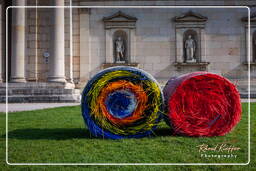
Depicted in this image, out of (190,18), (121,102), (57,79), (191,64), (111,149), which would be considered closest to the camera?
(111,149)

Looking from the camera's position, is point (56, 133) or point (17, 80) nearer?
point (56, 133)

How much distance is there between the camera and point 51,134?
6.52 m

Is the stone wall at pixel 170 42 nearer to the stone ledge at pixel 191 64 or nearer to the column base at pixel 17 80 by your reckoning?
the stone ledge at pixel 191 64

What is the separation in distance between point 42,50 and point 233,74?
14051 mm

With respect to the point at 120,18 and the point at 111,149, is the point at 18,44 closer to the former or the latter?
the point at 120,18

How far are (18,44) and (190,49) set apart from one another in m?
12.0

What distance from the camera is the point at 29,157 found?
14.7 ft

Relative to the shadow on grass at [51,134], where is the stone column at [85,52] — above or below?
above

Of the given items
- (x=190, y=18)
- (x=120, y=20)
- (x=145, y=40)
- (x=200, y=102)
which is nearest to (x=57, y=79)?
(x=120, y=20)

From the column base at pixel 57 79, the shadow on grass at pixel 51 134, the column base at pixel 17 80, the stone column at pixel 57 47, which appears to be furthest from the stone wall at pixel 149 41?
the shadow on grass at pixel 51 134

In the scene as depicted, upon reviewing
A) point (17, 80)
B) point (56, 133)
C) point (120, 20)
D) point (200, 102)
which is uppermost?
point (120, 20)

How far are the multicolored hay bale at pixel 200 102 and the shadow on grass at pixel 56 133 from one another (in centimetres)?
69

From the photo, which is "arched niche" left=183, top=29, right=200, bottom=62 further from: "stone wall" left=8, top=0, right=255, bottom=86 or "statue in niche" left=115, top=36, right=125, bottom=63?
"statue in niche" left=115, top=36, right=125, bottom=63

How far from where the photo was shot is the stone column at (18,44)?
63.5 ft
